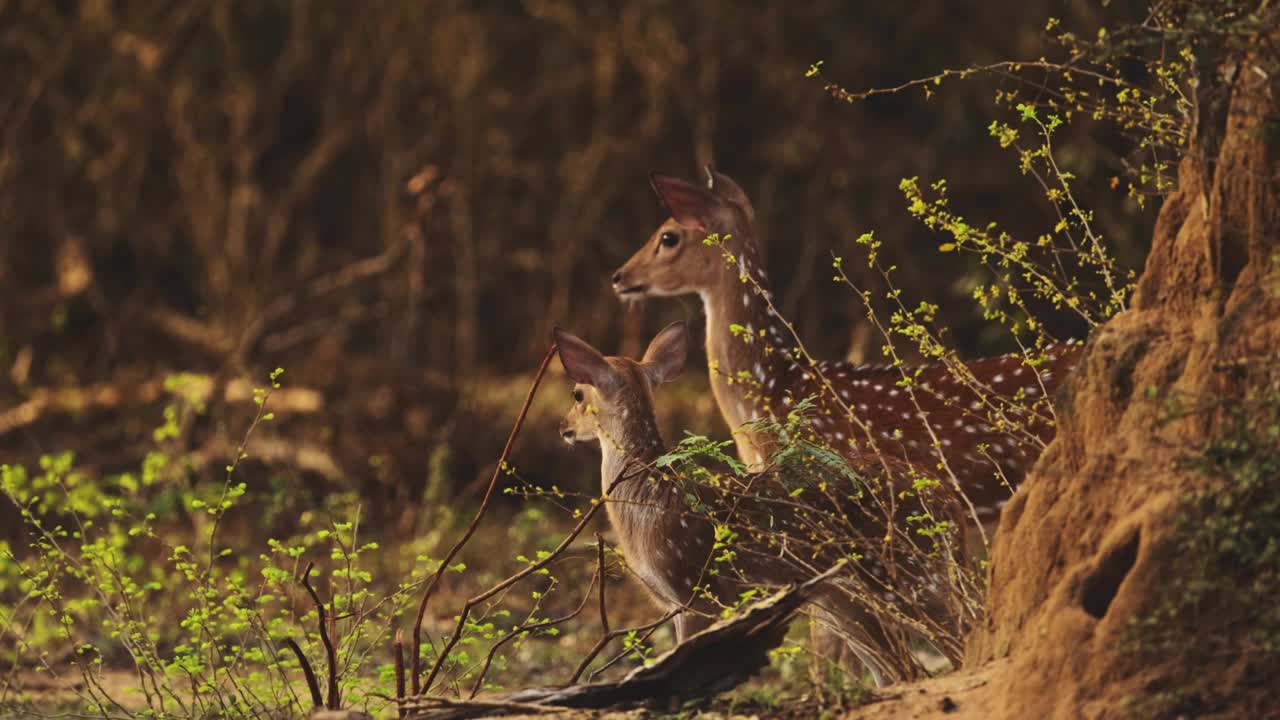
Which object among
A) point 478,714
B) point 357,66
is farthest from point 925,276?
point 478,714

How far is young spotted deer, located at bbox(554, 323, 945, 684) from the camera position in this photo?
6.10 m

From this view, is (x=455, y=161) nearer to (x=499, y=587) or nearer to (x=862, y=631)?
(x=862, y=631)

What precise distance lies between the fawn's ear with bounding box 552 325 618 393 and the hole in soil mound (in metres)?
2.54

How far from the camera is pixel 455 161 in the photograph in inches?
669

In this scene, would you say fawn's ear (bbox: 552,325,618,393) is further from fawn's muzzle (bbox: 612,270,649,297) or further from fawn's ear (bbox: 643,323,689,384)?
fawn's muzzle (bbox: 612,270,649,297)

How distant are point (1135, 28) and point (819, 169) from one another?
12.9 metres

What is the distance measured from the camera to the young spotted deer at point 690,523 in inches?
240

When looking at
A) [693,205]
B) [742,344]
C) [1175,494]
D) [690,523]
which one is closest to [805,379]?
[742,344]

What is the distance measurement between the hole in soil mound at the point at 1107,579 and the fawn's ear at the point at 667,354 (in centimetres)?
280

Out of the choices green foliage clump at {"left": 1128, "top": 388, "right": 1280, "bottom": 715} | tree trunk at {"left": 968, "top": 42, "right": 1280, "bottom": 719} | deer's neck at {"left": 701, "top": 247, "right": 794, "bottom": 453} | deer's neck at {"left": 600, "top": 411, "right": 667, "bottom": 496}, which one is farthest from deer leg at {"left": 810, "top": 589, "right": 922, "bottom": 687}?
deer's neck at {"left": 701, "top": 247, "right": 794, "bottom": 453}

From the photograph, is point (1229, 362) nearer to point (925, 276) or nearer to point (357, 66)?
point (925, 276)

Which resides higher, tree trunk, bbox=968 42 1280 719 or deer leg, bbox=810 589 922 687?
tree trunk, bbox=968 42 1280 719

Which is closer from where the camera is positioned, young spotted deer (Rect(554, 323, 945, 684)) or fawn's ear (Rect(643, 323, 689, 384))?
young spotted deer (Rect(554, 323, 945, 684))

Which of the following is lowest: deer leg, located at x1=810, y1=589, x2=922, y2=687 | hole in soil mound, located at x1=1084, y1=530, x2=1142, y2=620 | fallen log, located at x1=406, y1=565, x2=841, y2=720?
deer leg, located at x1=810, y1=589, x2=922, y2=687
